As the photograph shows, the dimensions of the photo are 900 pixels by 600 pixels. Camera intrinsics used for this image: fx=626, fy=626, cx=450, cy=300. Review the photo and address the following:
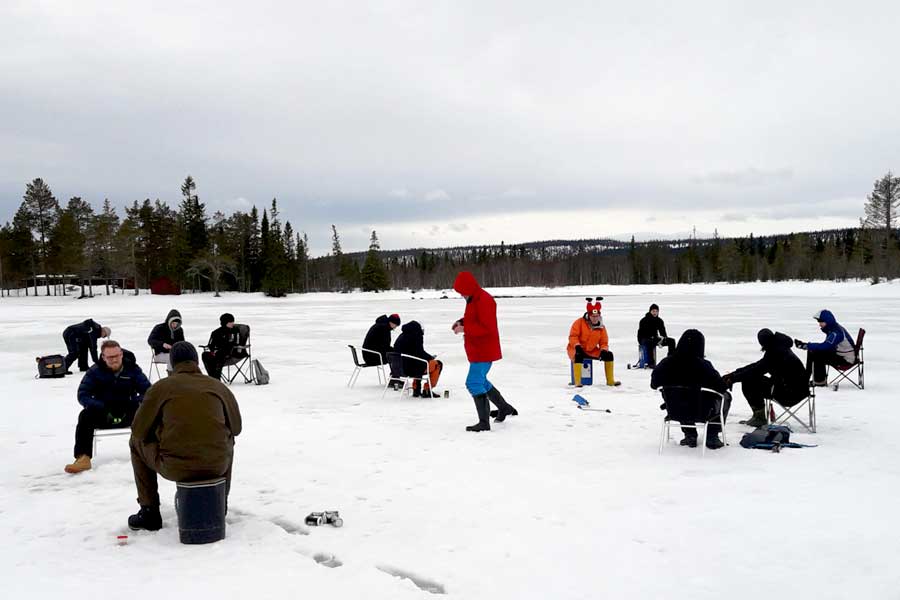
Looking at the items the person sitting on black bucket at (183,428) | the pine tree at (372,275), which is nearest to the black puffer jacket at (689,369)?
the person sitting on black bucket at (183,428)

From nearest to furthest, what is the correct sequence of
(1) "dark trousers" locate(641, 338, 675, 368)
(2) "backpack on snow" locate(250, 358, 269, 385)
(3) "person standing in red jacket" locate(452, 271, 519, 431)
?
(3) "person standing in red jacket" locate(452, 271, 519, 431)
(2) "backpack on snow" locate(250, 358, 269, 385)
(1) "dark trousers" locate(641, 338, 675, 368)

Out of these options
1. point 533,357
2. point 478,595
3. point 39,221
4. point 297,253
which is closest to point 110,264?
point 39,221

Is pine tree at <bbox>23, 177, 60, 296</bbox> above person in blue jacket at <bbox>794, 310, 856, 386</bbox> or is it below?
above

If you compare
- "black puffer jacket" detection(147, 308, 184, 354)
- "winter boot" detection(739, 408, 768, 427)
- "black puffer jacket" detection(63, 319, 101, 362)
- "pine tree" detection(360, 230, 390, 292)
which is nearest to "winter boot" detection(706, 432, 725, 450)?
"winter boot" detection(739, 408, 768, 427)

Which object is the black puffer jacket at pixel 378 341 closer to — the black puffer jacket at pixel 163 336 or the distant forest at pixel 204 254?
the black puffer jacket at pixel 163 336

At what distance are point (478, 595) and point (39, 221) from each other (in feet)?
287

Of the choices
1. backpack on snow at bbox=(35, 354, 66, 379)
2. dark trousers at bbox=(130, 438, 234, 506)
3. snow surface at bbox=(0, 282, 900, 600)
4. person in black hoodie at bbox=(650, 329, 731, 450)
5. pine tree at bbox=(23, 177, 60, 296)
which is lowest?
snow surface at bbox=(0, 282, 900, 600)

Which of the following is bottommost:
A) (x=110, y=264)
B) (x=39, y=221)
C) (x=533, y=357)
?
(x=533, y=357)

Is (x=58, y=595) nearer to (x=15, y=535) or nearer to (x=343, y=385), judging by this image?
(x=15, y=535)

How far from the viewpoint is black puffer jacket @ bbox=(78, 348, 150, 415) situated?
6629mm

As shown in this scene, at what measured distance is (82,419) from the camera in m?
6.62

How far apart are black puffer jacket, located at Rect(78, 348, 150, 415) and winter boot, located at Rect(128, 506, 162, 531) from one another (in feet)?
6.24

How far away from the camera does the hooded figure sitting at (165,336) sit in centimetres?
1214

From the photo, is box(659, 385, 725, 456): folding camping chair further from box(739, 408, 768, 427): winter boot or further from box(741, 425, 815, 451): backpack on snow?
box(739, 408, 768, 427): winter boot
